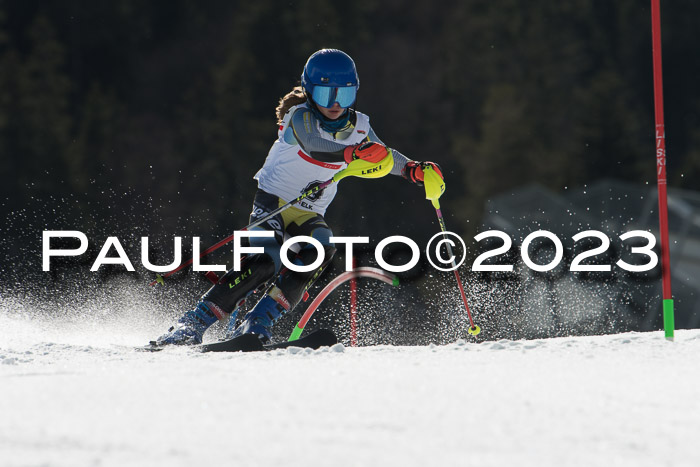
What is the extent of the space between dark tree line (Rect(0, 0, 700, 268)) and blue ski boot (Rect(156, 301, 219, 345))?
57.8 ft

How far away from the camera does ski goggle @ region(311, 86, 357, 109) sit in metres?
4.46

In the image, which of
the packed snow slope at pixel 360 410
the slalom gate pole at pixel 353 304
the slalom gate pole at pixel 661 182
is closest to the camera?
the packed snow slope at pixel 360 410

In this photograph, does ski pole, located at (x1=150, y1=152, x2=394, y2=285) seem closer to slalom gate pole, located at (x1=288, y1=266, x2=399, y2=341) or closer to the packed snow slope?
slalom gate pole, located at (x1=288, y1=266, x2=399, y2=341)

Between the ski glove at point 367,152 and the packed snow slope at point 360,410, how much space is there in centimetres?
113

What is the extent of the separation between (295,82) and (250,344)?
90.3ft

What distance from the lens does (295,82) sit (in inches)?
1226

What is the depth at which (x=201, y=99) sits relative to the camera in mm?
34156

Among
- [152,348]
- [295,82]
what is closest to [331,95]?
[152,348]

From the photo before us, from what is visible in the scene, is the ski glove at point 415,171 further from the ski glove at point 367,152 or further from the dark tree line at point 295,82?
the dark tree line at point 295,82

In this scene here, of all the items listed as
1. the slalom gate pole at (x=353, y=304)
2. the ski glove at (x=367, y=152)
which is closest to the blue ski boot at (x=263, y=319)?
the ski glove at (x=367, y=152)

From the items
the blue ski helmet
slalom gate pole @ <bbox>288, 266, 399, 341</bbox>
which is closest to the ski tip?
slalom gate pole @ <bbox>288, 266, 399, 341</bbox>

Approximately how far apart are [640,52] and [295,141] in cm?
3617

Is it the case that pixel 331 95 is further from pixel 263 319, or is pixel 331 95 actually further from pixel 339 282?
pixel 339 282

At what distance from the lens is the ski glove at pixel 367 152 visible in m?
4.38
